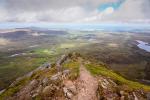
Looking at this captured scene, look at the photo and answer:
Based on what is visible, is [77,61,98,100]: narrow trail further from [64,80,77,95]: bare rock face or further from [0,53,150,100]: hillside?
[64,80,77,95]: bare rock face

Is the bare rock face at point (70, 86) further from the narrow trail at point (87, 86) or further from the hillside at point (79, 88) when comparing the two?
the narrow trail at point (87, 86)

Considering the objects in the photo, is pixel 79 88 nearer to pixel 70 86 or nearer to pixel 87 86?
pixel 87 86

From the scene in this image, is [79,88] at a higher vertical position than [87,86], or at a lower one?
lower

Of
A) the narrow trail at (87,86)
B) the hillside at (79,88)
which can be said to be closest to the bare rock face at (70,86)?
the hillside at (79,88)

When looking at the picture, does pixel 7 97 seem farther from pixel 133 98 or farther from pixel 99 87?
pixel 133 98

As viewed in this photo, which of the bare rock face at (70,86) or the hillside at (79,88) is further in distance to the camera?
the bare rock face at (70,86)

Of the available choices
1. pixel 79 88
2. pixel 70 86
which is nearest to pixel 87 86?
pixel 79 88

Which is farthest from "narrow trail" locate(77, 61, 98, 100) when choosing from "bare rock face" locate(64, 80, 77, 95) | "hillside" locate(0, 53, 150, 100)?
"bare rock face" locate(64, 80, 77, 95)

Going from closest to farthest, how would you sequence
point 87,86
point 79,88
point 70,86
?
point 79,88
point 70,86
point 87,86

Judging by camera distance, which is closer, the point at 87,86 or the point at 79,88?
the point at 79,88
